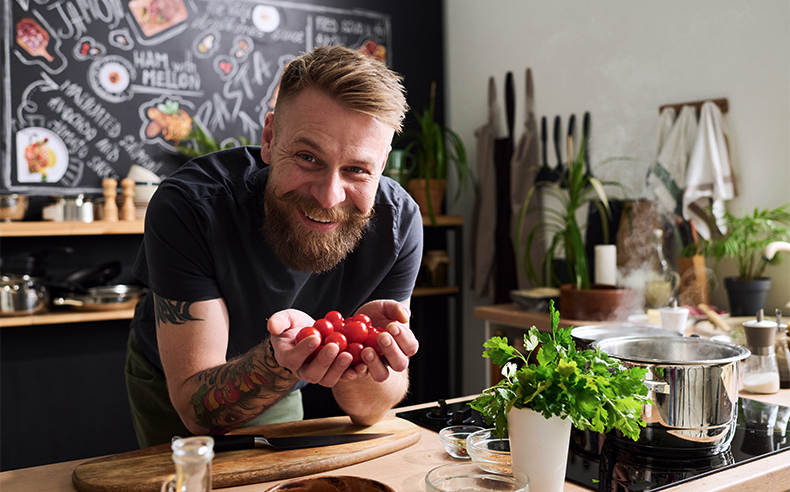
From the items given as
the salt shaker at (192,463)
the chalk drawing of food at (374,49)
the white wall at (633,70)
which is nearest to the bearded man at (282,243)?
the salt shaker at (192,463)

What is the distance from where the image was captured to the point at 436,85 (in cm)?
407

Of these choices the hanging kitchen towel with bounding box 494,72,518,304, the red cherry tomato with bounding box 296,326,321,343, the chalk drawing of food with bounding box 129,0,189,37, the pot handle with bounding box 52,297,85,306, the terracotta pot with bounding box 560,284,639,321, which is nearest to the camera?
the red cherry tomato with bounding box 296,326,321,343

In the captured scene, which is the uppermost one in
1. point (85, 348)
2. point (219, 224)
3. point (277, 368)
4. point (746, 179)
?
point (746, 179)

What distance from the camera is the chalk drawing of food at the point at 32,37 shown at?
302 centimetres

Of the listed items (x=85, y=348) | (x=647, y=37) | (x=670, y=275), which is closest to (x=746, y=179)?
(x=670, y=275)

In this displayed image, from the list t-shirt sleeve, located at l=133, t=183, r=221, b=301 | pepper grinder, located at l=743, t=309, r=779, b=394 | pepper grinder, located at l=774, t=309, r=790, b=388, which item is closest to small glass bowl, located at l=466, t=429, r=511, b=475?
t-shirt sleeve, located at l=133, t=183, r=221, b=301

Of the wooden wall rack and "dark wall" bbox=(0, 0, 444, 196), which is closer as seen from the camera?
the wooden wall rack

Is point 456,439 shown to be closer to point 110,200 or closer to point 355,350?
point 355,350

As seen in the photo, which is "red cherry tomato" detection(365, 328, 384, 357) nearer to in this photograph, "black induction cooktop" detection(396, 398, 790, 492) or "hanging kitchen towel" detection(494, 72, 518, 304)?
"black induction cooktop" detection(396, 398, 790, 492)

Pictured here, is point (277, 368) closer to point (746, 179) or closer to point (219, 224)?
point (219, 224)

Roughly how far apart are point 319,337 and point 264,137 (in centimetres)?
64

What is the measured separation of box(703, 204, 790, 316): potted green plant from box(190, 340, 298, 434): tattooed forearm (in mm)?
1811

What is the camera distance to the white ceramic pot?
36.5 inches

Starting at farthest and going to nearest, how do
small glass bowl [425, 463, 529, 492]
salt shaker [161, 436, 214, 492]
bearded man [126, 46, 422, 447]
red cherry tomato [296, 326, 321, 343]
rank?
bearded man [126, 46, 422, 447]
red cherry tomato [296, 326, 321, 343]
small glass bowl [425, 463, 529, 492]
salt shaker [161, 436, 214, 492]
